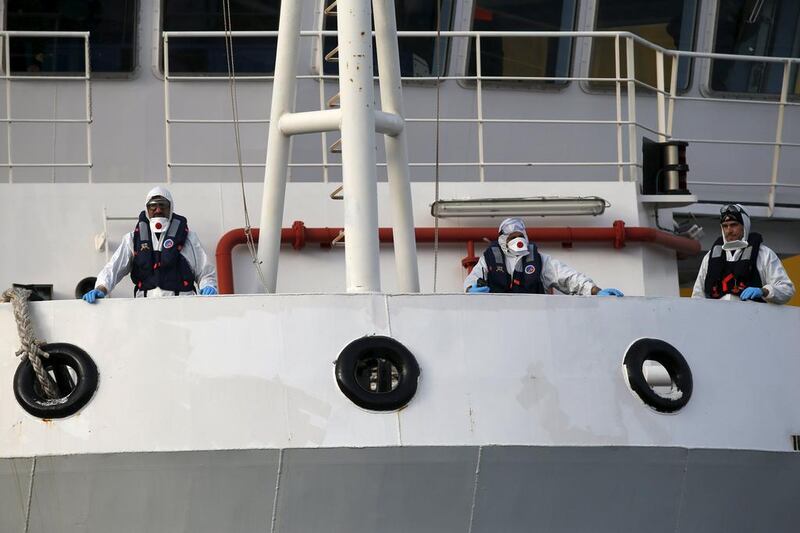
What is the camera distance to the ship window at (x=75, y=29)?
40.8 feet

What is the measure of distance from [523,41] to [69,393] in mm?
5656

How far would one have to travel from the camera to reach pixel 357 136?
28.2 ft

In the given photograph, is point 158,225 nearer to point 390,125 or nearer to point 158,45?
point 390,125

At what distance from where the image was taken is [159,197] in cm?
959

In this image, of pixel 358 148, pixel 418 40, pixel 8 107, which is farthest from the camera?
pixel 418 40

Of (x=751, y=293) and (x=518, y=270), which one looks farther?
(x=518, y=270)

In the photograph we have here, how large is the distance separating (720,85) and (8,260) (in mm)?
6054

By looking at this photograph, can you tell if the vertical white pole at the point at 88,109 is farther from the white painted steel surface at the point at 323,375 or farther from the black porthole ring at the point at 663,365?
the black porthole ring at the point at 663,365

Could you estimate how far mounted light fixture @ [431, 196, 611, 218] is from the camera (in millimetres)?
10789

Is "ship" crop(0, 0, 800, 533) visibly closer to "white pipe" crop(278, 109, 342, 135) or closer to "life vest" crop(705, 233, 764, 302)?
"white pipe" crop(278, 109, 342, 135)

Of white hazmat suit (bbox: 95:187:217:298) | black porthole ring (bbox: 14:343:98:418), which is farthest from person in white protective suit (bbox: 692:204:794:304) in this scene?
→ black porthole ring (bbox: 14:343:98:418)

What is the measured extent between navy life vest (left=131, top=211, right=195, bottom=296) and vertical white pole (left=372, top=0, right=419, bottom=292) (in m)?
1.33

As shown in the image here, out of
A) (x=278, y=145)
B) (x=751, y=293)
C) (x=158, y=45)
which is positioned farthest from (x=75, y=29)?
(x=751, y=293)

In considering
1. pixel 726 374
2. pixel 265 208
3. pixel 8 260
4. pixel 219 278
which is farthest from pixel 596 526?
pixel 8 260
